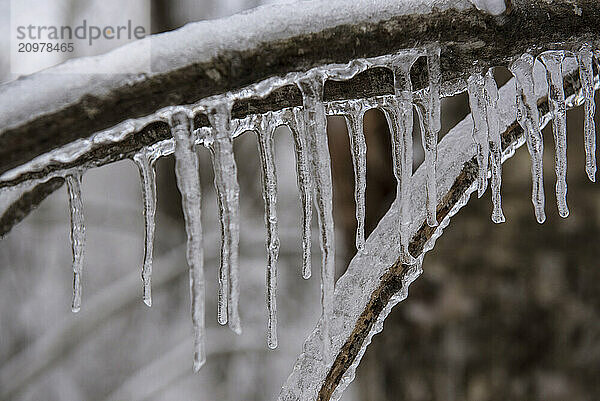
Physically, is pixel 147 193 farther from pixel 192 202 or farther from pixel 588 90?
pixel 588 90

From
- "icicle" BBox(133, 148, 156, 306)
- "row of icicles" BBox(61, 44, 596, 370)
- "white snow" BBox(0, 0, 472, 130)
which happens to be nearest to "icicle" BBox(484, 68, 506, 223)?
"row of icicles" BBox(61, 44, 596, 370)

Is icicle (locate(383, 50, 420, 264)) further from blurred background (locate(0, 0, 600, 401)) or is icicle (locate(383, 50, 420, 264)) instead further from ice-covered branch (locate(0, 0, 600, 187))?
blurred background (locate(0, 0, 600, 401))

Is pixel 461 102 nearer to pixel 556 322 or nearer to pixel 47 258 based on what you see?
pixel 556 322

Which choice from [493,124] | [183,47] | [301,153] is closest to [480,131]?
[493,124]

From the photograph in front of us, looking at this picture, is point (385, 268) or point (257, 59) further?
point (385, 268)

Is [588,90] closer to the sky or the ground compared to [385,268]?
closer to the sky
